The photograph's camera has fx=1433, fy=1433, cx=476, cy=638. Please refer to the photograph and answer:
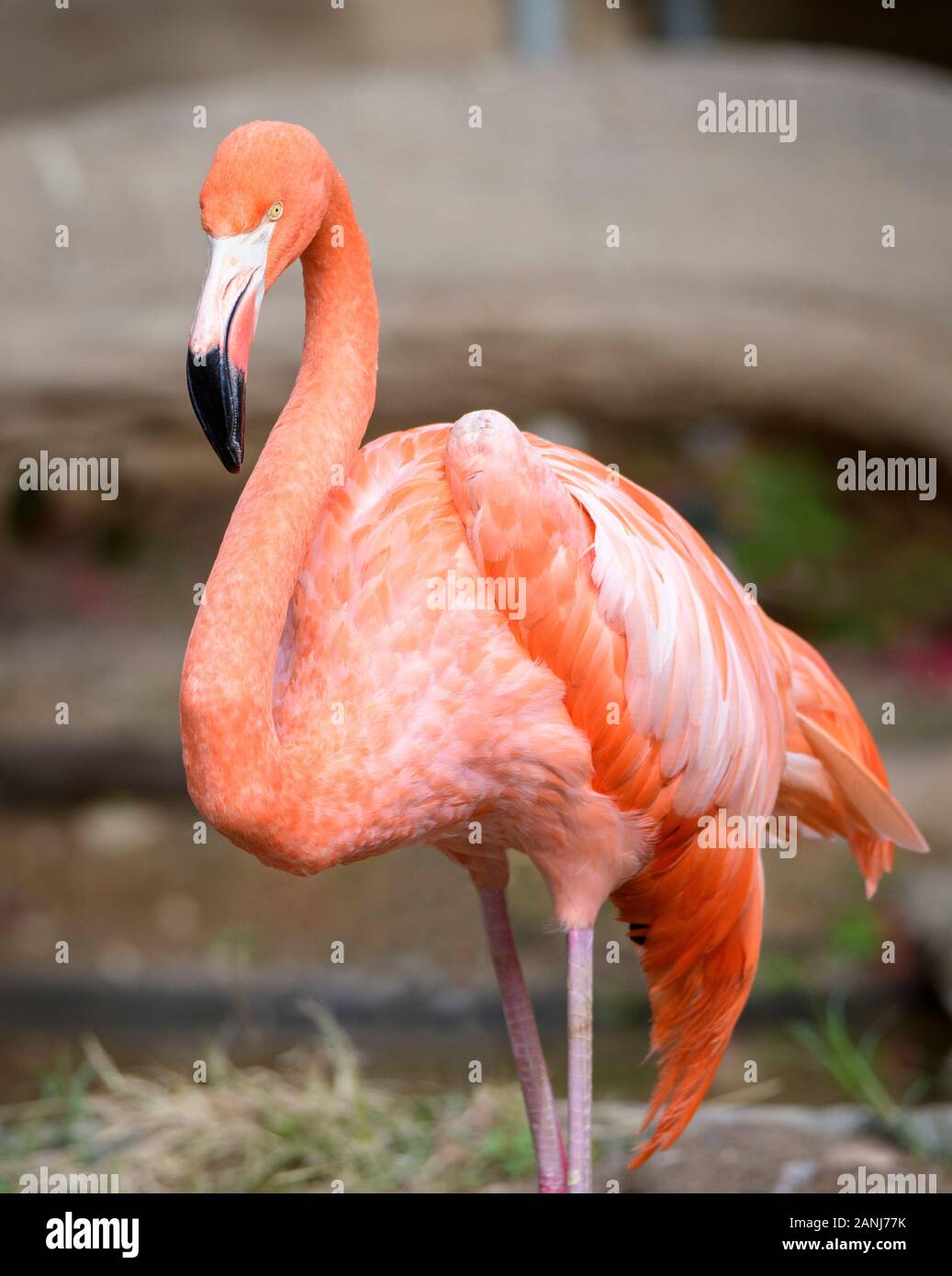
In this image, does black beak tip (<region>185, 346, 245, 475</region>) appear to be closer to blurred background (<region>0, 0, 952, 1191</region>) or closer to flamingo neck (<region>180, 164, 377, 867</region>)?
flamingo neck (<region>180, 164, 377, 867</region>)

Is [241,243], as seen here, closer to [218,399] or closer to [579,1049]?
[218,399]

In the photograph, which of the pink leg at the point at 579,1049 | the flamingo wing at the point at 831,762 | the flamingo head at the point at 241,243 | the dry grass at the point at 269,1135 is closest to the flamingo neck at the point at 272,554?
the flamingo head at the point at 241,243

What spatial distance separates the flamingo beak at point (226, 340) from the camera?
184cm

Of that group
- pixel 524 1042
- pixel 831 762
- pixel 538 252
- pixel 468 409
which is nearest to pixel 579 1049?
pixel 524 1042

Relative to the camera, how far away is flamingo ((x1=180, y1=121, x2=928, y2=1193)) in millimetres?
1957

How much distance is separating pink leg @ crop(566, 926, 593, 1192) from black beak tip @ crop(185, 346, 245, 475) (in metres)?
0.97

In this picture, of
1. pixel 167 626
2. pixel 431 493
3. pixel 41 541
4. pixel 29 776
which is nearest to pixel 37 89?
pixel 41 541

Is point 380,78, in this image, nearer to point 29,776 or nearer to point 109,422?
point 109,422

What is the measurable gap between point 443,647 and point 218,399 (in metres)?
0.49

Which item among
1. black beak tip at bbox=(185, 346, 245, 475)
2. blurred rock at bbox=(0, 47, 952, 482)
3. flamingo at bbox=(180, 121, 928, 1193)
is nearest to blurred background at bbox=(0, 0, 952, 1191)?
blurred rock at bbox=(0, 47, 952, 482)

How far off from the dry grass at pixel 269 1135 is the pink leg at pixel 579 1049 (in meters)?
0.85

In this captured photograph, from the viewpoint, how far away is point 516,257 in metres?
5.76

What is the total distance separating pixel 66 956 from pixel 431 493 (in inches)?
123

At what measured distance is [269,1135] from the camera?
130 inches
